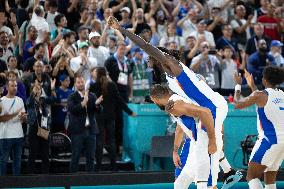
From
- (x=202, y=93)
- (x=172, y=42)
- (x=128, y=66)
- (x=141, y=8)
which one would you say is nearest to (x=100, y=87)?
(x=128, y=66)

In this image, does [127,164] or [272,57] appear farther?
[272,57]

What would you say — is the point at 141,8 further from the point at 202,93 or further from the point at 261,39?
the point at 202,93

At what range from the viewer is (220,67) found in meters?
16.2

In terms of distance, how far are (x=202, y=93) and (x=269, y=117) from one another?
1474 millimetres

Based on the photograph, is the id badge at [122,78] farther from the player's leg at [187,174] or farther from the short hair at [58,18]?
the player's leg at [187,174]

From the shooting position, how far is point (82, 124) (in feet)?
44.9

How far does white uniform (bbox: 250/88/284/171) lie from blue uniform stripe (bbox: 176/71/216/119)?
4.06ft

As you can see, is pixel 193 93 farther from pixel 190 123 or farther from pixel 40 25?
pixel 40 25

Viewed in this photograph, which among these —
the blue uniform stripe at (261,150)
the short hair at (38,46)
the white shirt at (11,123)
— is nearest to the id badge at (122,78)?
the short hair at (38,46)

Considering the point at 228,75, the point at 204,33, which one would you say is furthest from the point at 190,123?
the point at 204,33

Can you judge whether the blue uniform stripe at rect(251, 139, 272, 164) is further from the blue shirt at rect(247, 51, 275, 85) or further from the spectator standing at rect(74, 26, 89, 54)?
the spectator standing at rect(74, 26, 89, 54)

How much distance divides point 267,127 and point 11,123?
4.85 m

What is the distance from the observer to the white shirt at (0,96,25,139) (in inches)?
522

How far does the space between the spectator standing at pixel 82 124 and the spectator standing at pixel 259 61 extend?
412cm
